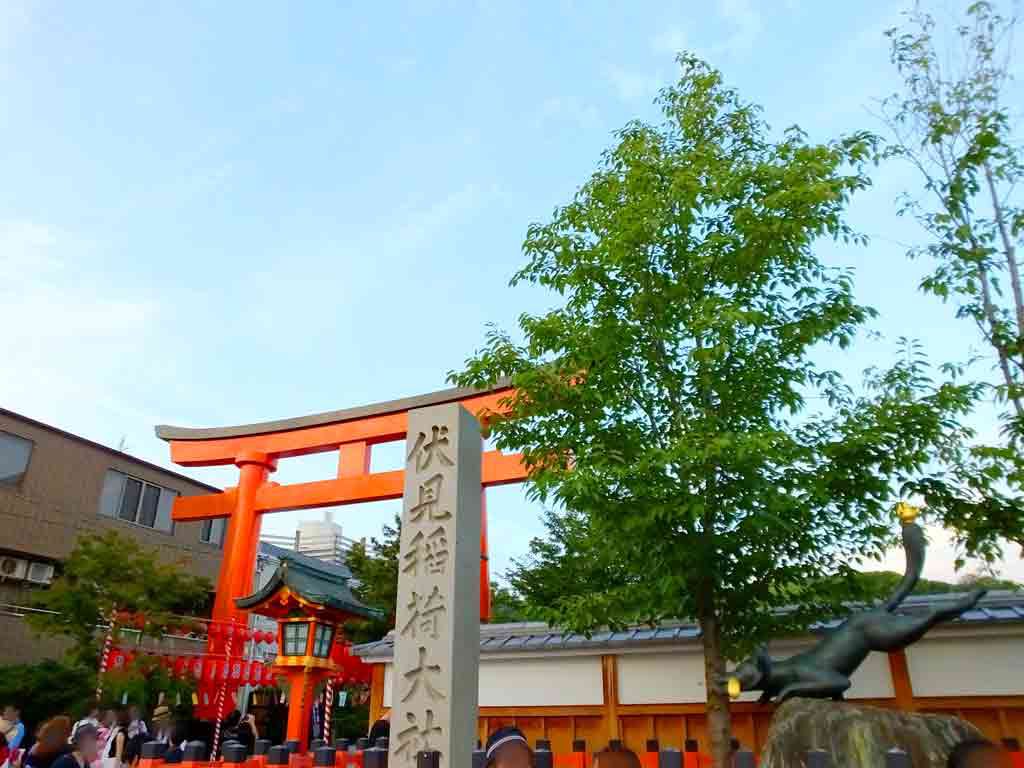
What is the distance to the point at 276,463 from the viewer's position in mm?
19750

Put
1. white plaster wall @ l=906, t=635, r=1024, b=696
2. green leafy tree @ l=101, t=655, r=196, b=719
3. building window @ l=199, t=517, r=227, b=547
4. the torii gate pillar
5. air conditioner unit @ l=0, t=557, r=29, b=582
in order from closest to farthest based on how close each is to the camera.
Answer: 1. white plaster wall @ l=906, t=635, r=1024, b=696
2. green leafy tree @ l=101, t=655, r=196, b=719
3. the torii gate pillar
4. air conditioner unit @ l=0, t=557, r=29, b=582
5. building window @ l=199, t=517, r=227, b=547

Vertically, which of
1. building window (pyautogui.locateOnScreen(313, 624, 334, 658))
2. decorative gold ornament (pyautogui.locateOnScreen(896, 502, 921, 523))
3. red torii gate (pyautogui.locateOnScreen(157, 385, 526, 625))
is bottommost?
building window (pyautogui.locateOnScreen(313, 624, 334, 658))

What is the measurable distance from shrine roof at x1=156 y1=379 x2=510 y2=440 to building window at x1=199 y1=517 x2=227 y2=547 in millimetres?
8998

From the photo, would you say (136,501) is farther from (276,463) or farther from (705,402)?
(705,402)

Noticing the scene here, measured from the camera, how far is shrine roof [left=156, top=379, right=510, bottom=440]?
55.6 feet

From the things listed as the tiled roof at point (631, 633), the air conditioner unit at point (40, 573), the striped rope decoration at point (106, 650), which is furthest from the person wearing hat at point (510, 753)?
the air conditioner unit at point (40, 573)

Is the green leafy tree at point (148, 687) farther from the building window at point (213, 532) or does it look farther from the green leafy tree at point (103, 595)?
the building window at point (213, 532)

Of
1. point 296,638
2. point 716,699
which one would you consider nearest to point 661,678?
point 716,699

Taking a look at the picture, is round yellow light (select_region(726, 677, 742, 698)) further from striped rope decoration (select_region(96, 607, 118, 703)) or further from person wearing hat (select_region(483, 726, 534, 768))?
striped rope decoration (select_region(96, 607, 118, 703))

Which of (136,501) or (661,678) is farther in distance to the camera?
(136,501)

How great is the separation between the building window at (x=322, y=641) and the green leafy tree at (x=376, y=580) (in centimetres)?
687

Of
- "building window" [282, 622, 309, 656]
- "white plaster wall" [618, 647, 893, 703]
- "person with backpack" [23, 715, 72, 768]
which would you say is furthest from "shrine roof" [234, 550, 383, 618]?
"person with backpack" [23, 715, 72, 768]

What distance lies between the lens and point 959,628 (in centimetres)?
833

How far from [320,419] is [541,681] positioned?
34.6 feet
